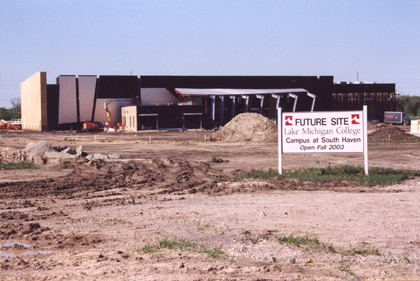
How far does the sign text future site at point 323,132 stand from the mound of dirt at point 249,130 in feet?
79.2

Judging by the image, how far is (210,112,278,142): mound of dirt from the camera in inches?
1626

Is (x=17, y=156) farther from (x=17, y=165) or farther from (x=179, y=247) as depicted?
(x=179, y=247)

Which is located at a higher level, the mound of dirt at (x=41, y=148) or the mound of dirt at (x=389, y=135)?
the mound of dirt at (x=389, y=135)

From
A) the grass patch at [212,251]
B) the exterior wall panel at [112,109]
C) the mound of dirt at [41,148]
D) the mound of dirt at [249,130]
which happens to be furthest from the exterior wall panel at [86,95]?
the grass patch at [212,251]

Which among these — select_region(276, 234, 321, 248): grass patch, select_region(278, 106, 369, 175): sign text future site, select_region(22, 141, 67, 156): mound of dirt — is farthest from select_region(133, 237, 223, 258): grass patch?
select_region(22, 141, 67, 156): mound of dirt

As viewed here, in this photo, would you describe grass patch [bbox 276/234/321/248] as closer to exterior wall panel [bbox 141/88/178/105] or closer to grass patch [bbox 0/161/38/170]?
grass patch [bbox 0/161/38/170]

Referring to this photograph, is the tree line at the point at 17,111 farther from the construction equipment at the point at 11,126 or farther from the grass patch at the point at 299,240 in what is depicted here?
the grass patch at the point at 299,240

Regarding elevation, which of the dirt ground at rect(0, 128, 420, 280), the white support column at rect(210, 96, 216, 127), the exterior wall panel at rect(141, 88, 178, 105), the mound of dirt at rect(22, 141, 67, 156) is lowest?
the dirt ground at rect(0, 128, 420, 280)

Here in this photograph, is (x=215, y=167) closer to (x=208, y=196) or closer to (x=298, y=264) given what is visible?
(x=208, y=196)

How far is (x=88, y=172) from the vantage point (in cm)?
1898

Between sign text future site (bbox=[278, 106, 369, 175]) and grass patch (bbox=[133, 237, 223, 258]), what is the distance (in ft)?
29.5

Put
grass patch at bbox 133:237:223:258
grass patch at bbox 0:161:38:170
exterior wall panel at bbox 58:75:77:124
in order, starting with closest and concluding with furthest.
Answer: grass patch at bbox 133:237:223:258, grass patch at bbox 0:161:38:170, exterior wall panel at bbox 58:75:77:124

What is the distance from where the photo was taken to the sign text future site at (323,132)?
637 inches

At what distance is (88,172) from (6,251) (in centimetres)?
1164
